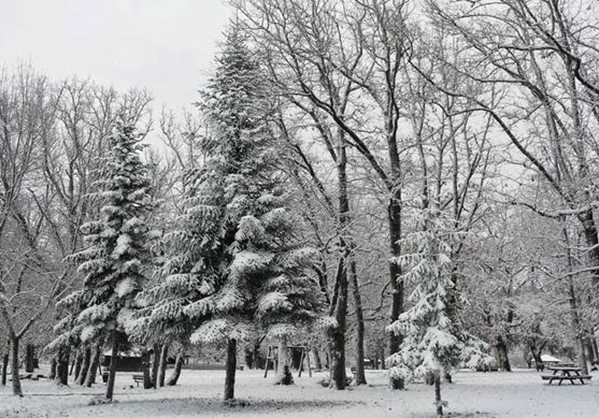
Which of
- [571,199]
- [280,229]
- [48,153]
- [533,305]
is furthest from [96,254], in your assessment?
[533,305]

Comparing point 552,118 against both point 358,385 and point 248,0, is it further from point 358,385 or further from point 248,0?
point 358,385

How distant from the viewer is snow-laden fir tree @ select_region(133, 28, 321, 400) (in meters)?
17.0

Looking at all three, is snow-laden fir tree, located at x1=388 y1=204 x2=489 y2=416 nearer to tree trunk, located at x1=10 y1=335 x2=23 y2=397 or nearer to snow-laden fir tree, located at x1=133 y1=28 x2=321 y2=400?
snow-laden fir tree, located at x1=133 y1=28 x2=321 y2=400

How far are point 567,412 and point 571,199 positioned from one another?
5.14 meters

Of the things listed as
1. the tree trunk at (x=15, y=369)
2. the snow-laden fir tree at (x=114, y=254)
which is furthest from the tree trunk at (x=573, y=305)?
the tree trunk at (x=15, y=369)

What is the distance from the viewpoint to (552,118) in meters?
18.0

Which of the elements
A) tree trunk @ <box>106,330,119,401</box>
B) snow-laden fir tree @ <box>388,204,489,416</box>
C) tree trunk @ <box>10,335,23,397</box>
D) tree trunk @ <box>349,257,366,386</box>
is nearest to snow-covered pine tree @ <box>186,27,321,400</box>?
snow-laden fir tree @ <box>388,204,489,416</box>

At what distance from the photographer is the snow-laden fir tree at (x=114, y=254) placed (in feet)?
64.8

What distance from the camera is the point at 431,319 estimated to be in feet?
46.0

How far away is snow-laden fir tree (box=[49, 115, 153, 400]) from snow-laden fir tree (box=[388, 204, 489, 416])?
9458 mm

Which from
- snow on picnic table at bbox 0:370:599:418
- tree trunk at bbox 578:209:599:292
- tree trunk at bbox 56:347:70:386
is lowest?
snow on picnic table at bbox 0:370:599:418

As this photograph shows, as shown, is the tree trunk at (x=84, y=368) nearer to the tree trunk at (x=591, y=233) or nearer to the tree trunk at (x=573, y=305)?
the tree trunk at (x=573, y=305)

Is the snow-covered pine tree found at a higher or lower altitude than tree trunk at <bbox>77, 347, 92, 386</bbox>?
higher

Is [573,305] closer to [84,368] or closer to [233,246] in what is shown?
[233,246]
